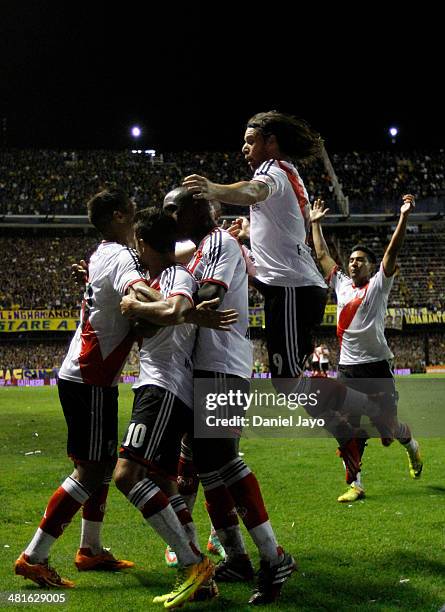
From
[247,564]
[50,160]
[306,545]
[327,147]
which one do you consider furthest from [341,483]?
[327,147]

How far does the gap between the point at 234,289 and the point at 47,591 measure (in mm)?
2253

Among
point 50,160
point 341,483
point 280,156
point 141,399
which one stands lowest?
point 341,483

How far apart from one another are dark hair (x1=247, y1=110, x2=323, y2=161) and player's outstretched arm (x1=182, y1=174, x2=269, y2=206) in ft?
2.32

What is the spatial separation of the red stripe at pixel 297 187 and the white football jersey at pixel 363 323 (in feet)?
9.76

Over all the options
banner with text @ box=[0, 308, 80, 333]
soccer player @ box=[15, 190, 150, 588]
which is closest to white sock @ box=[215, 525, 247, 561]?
soccer player @ box=[15, 190, 150, 588]

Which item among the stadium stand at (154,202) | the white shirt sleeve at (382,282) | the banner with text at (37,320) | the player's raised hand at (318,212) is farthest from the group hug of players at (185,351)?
the banner with text at (37,320)

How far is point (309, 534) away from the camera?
19.4 ft

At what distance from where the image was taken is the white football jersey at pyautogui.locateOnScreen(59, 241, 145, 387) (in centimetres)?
492

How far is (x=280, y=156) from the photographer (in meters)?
5.32

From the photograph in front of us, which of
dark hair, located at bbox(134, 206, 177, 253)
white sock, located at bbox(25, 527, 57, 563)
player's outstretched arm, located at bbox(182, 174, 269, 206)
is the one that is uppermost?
player's outstretched arm, located at bbox(182, 174, 269, 206)

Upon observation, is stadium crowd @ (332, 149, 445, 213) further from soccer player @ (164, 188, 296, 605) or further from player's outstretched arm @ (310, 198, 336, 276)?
soccer player @ (164, 188, 296, 605)

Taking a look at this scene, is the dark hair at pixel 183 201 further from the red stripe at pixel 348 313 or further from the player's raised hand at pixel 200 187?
the red stripe at pixel 348 313

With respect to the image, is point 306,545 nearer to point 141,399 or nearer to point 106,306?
point 141,399

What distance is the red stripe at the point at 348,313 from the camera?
A: 326 inches
